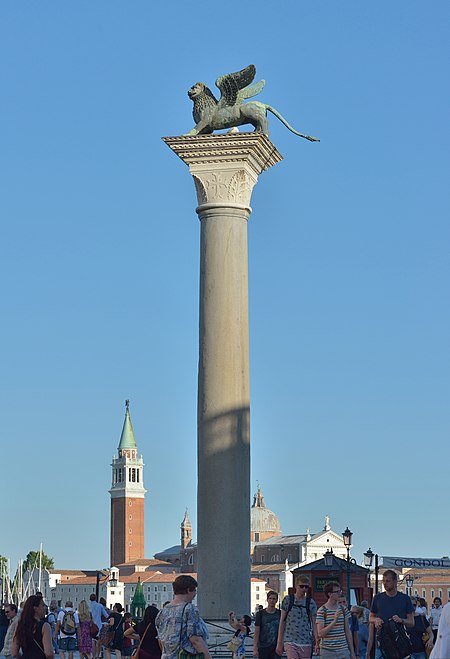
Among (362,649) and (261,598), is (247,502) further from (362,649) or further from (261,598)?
(261,598)

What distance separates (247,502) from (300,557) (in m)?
163

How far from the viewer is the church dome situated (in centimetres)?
19138

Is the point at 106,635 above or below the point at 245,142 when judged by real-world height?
below

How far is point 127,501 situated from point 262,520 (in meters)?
20.2

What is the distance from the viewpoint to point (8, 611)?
15367 millimetres

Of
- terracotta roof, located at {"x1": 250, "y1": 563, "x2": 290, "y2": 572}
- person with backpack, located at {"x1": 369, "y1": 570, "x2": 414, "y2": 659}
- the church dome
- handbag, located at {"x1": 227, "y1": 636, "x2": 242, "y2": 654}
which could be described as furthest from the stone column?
the church dome

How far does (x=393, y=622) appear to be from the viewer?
1200cm

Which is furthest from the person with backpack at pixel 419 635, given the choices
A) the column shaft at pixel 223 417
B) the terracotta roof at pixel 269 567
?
the terracotta roof at pixel 269 567

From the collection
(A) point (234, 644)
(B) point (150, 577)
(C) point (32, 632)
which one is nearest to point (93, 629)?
(A) point (234, 644)

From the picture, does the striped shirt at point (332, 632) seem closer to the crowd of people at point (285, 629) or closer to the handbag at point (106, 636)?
the crowd of people at point (285, 629)

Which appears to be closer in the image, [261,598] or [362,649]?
[362,649]

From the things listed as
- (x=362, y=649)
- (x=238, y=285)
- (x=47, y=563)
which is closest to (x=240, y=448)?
(x=238, y=285)

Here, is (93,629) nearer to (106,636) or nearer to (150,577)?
(106,636)

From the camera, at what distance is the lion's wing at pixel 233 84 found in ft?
65.1
